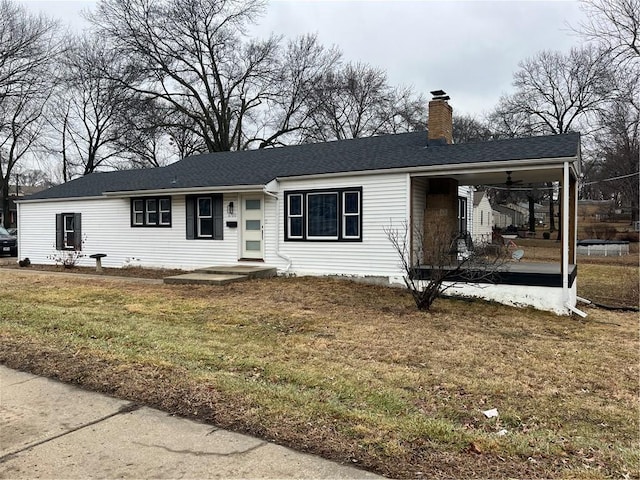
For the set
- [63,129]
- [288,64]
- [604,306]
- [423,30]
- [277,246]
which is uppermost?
[288,64]

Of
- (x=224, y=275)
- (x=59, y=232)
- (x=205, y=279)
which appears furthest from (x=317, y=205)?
(x=59, y=232)

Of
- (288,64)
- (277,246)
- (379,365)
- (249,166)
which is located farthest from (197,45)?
(379,365)

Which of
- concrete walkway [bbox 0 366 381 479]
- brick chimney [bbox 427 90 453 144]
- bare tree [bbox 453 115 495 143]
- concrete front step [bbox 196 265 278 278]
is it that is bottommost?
concrete walkway [bbox 0 366 381 479]

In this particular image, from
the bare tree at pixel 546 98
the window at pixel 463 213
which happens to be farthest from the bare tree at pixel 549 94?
the window at pixel 463 213

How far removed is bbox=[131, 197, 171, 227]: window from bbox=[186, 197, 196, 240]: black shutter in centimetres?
85

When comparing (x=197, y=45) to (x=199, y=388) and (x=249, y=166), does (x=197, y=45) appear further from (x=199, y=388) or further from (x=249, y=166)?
(x=199, y=388)

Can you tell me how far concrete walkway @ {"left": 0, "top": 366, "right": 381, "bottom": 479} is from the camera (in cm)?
303

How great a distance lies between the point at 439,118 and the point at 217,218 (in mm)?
6890

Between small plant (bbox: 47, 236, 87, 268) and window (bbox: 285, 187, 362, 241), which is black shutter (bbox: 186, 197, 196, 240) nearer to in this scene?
window (bbox: 285, 187, 362, 241)

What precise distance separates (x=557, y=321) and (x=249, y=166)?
10383 mm

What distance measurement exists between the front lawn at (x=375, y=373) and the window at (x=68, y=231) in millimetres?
8561

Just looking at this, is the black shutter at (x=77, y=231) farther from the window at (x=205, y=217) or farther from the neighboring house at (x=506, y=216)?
the neighboring house at (x=506, y=216)

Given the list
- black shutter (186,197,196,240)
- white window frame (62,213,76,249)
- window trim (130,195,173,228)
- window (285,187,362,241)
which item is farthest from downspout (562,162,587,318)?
white window frame (62,213,76,249)

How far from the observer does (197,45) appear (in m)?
30.9
